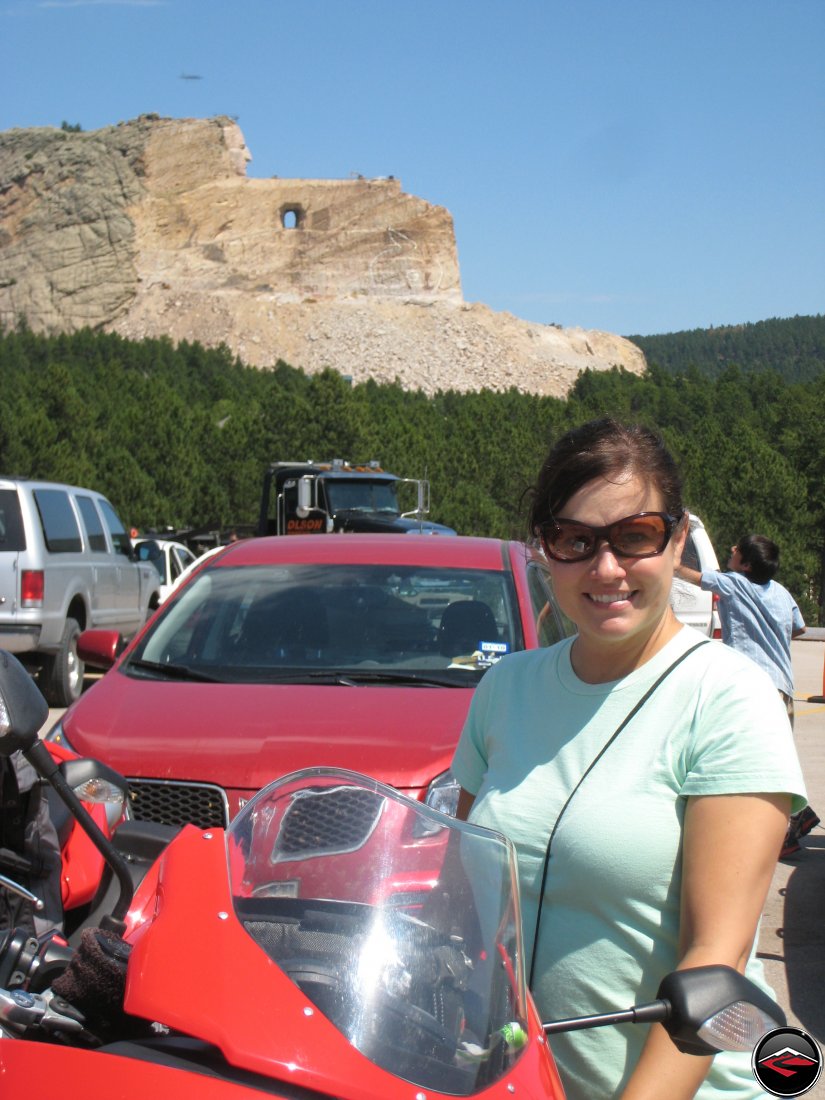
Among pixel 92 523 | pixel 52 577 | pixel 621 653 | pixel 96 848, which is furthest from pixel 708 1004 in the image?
pixel 92 523

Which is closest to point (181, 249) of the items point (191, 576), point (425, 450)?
point (425, 450)

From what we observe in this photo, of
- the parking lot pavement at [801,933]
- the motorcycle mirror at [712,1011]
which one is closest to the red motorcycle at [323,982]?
the motorcycle mirror at [712,1011]

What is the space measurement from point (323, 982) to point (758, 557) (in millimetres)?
6259

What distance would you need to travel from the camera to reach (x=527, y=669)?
238 centimetres

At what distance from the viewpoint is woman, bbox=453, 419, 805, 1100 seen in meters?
1.95

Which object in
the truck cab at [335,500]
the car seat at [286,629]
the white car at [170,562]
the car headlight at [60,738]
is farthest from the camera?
the truck cab at [335,500]

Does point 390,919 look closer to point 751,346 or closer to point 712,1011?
point 712,1011

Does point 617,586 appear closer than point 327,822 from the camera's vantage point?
No

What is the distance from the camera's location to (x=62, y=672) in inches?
499

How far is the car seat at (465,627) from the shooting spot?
5297 mm

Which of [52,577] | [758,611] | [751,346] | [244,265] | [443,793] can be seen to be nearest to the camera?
A: [443,793]

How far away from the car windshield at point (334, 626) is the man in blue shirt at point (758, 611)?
218 centimetres

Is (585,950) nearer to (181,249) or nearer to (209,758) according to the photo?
(209,758)

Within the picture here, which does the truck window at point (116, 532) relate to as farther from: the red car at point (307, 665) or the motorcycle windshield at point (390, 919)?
the motorcycle windshield at point (390, 919)
